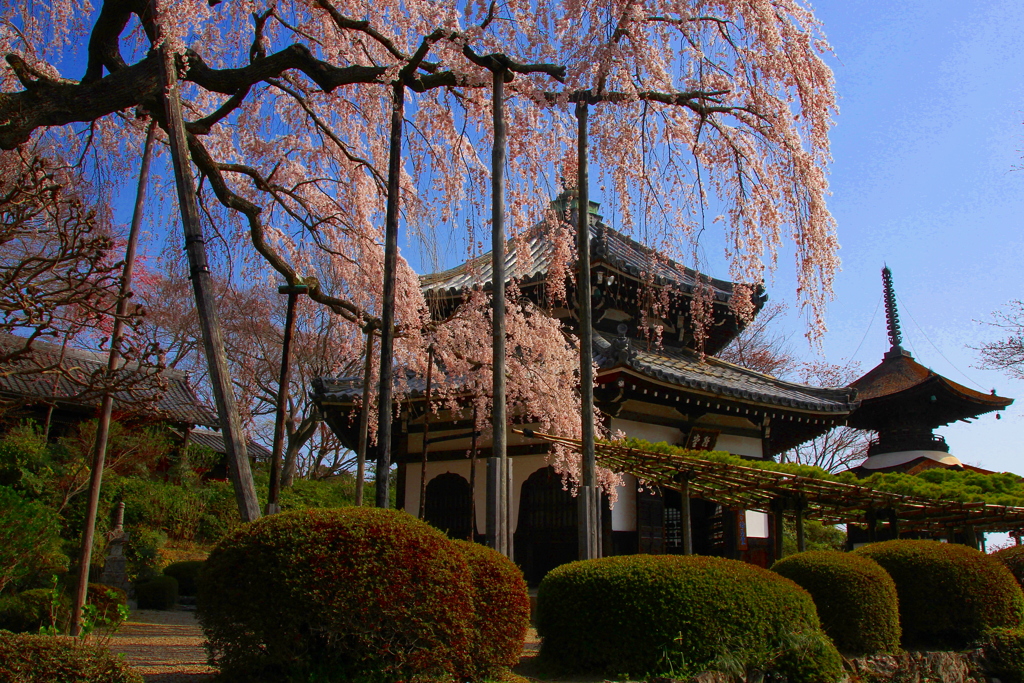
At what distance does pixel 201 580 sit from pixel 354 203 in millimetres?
6826

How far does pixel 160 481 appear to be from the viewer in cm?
1645

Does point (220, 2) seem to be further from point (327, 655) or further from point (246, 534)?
point (327, 655)

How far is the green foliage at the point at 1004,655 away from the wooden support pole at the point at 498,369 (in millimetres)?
4986

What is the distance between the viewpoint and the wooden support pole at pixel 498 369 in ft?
18.5

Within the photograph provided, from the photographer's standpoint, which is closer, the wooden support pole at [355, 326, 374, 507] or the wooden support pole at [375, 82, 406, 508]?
the wooden support pole at [375, 82, 406, 508]

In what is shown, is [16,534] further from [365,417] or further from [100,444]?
[365,417]

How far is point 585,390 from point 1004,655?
5053 millimetres

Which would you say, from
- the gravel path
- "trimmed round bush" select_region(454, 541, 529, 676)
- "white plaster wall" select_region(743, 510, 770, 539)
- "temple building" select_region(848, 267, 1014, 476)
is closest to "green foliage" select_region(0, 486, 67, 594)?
the gravel path

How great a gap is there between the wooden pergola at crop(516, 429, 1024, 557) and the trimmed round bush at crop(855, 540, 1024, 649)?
0.88 metres

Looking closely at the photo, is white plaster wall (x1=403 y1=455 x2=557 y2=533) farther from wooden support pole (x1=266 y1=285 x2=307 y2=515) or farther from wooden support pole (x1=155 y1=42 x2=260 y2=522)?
wooden support pole (x1=155 y1=42 x2=260 y2=522)

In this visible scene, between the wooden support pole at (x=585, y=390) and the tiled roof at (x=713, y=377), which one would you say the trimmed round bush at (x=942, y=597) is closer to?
the wooden support pole at (x=585, y=390)

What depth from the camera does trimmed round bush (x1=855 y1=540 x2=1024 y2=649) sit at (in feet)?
23.2

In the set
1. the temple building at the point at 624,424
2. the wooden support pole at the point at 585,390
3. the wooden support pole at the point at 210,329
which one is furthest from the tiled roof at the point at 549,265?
the wooden support pole at the point at 210,329

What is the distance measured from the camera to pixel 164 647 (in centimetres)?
680
